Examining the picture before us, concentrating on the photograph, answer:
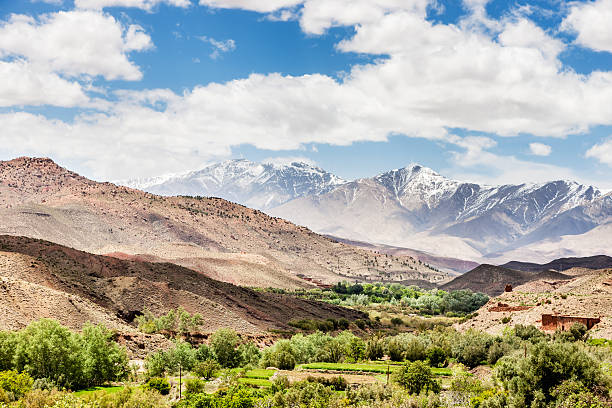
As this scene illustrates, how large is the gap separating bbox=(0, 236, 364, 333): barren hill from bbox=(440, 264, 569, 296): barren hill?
75889 millimetres

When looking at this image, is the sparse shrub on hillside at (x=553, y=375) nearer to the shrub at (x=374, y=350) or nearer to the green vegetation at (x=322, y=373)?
the green vegetation at (x=322, y=373)

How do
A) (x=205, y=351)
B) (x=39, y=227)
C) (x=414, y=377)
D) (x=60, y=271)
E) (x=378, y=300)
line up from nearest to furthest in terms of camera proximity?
(x=414, y=377) → (x=205, y=351) → (x=60, y=271) → (x=378, y=300) → (x=39, y=227)

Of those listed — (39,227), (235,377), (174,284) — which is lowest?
(235,377)

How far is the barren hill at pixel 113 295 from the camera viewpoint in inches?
2421

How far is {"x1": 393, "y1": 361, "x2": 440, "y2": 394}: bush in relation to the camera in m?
38.8

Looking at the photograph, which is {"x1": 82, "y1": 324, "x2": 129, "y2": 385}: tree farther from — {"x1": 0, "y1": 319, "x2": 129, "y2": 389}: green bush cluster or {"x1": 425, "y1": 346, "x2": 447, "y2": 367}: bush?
{"x1": 425, "y1": 346, "x2": 447, "y2": 367}: bush

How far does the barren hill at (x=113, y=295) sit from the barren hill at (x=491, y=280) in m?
75.9

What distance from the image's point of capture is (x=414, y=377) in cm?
3934

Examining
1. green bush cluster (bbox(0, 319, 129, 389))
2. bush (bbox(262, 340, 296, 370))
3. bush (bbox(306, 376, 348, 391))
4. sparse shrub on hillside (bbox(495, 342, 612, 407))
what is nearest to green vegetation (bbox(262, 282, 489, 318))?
bush (bbox(262, 340, 296, 370))

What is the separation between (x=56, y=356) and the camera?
44.1 metres

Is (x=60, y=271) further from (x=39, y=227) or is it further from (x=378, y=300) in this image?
(x=39, y=227)

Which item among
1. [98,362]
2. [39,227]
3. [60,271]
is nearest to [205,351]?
[98,362]

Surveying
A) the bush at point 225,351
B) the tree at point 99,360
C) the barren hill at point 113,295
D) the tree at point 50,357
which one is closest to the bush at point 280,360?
the bush at point 225,351

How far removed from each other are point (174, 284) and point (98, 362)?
46635 millimetres
